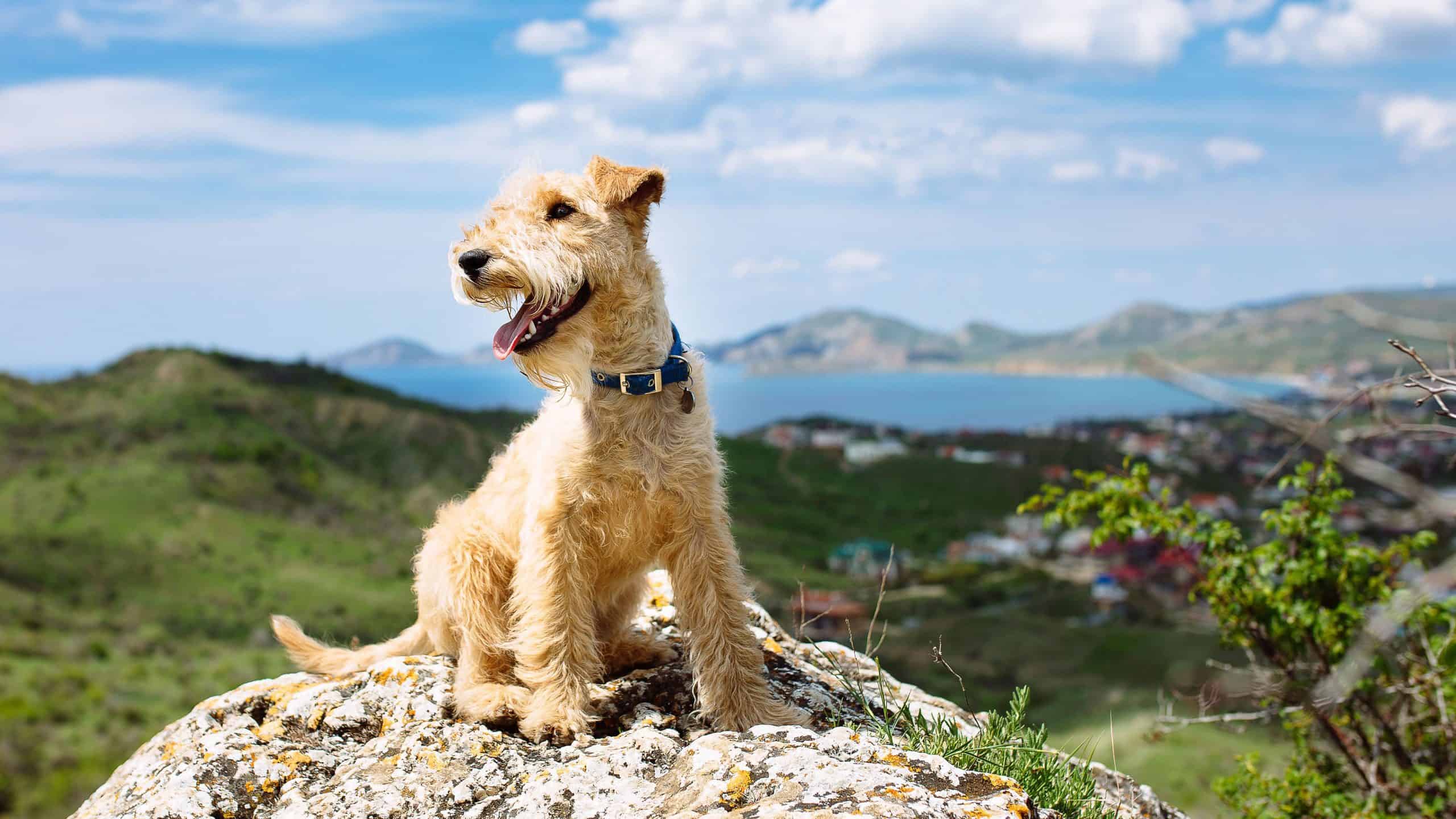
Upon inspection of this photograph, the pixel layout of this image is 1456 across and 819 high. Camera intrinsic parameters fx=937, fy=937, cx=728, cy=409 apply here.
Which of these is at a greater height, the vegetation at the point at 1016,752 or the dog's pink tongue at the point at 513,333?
the dog's pink tongue at the point at 513,333

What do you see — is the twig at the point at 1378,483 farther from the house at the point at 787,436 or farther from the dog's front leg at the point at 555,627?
the house at the point at 787,436

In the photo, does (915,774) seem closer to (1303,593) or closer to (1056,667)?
(1303,593)

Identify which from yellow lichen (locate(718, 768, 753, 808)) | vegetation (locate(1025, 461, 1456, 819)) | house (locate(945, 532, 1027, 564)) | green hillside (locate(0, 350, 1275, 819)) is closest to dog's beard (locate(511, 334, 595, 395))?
yellow lichen (locate(718, 768, 753, 808))

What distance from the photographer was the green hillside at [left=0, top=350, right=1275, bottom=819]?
47188 millimetres

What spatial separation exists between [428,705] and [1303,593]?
616cm

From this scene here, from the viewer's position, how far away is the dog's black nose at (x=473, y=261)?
4.09 m

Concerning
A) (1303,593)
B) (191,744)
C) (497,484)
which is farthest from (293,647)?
(1303,593)

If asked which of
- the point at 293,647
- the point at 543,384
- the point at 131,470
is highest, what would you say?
the point at 543,384

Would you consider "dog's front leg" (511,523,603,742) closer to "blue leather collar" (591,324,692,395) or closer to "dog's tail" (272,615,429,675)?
"blue leather collar" (591,324,692,395)

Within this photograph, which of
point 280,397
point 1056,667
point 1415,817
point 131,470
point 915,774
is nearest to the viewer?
point 915,774

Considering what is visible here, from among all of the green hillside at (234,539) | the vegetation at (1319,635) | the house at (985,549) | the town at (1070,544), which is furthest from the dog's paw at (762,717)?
the house at (985,549)

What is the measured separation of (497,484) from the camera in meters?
5.00

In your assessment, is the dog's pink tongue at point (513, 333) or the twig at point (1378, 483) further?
the dog's pink tongue at point (513, 333)

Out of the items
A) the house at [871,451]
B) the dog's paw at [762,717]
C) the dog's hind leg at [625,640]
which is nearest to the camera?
the dog's paw at [762,717]
